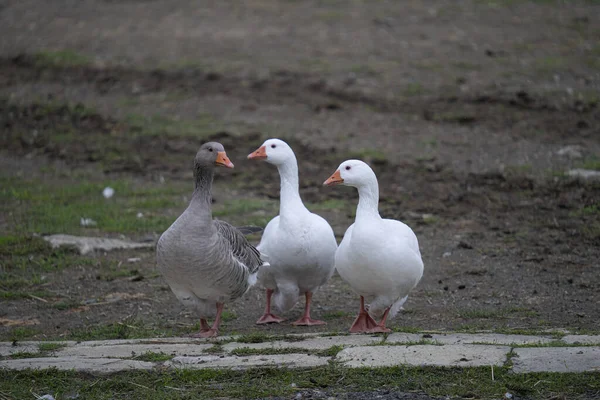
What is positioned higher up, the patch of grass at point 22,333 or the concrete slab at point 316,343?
the concrete slab at point 316,343

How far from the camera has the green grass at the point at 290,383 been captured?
A: 208 inches

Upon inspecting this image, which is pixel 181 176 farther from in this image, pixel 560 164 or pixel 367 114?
pixel 560 164

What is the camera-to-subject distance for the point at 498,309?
763cm

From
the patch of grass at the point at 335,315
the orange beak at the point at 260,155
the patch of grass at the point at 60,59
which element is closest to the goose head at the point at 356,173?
the orange beak at the point at 260,155

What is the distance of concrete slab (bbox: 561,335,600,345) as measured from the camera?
19.5 ft

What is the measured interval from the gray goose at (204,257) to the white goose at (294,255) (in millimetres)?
253

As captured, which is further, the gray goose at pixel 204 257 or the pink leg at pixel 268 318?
the pink leg at pixel 268 318

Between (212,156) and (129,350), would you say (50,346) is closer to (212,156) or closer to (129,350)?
(129,350)

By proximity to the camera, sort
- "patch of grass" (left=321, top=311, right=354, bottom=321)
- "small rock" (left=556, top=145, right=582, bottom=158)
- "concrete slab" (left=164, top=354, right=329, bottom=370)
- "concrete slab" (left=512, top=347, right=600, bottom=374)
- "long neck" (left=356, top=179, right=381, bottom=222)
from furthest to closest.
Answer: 1. "small rock" (left=556, top=145, right=582, bottom=158)
2. "patch of grass" (left=321, top=311, right=354, bottom=321)
3. "long neck" (left=356, top=179, right=381, bottom=222)
4. "concrete slab" (left=164, top=354, right=329, bottom=370)
5. "concrete slab" (left=512, top=347, right=600, bottom=374)

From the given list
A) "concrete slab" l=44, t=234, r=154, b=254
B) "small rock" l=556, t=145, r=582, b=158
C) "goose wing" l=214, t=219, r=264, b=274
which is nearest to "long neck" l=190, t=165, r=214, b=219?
"goose wing" l=214, t=219, r=264, b=274

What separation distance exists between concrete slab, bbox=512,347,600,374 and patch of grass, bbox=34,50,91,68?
1455cm

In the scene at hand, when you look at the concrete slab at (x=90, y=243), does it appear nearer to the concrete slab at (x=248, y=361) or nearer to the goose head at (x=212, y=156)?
the goose head at (x=212, y=156)

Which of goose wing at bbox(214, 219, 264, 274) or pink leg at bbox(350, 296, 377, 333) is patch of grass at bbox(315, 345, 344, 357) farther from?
goose wing at bbox(214, 219, 264, 274)

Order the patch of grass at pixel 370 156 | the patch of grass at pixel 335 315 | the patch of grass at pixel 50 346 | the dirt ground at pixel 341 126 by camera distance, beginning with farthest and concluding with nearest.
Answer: the patch of grass at pixel 370 156, the dirt ground at pixel 341 126, the patch of grass at pixel 335 315, the patch of grass at pixel 50 346
